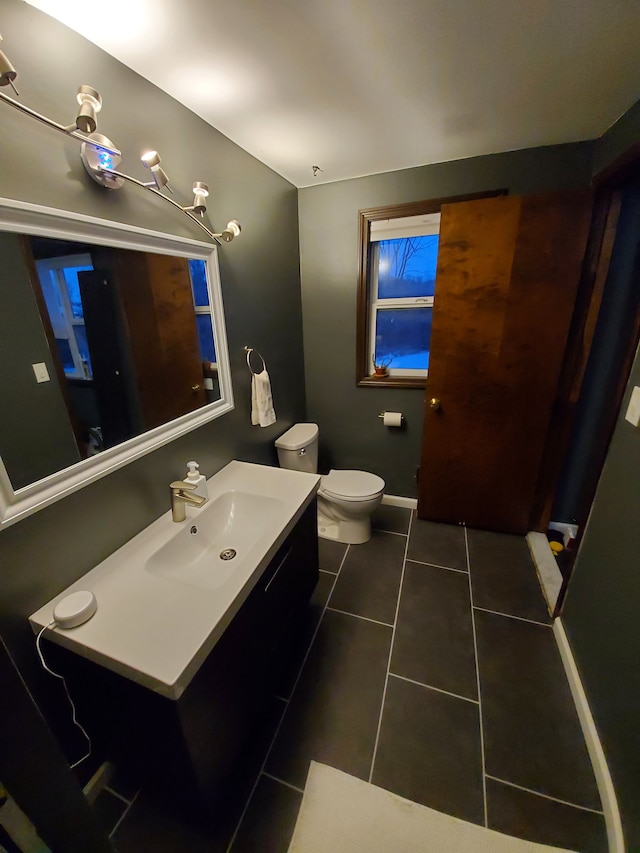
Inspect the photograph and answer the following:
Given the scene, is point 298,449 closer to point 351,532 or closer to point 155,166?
point 351,532

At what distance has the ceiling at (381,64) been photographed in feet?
3.05

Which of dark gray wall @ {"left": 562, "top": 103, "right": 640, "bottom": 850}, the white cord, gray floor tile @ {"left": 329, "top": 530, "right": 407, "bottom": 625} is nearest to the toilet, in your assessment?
gray floor tile @ {"left": 329, "top": 530, "right": 407, "bottom": 625}

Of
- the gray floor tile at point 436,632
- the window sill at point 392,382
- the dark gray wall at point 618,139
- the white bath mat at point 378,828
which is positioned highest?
the dark gray wall at point 618,139

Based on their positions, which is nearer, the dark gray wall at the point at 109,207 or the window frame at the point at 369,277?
the dark gray wall at the point at 109,207

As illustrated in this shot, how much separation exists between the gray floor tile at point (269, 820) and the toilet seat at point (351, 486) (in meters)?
1.26

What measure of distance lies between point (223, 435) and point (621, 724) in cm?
181

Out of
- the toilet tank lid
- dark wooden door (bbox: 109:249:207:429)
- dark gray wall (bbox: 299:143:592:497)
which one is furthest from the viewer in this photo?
the toilet tank lid

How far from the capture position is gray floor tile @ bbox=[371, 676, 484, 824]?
110cm

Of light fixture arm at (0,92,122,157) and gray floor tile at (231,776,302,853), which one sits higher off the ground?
light fixture arm at (0,92,122,157)

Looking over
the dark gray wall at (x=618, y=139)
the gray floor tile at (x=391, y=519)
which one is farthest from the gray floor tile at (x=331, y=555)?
the dark gray wall at (x=618, y=139)

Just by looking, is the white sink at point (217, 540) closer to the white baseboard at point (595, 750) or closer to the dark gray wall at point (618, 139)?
the white baseboard at point (595, 750)

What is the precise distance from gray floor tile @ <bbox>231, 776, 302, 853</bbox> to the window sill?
2.08m

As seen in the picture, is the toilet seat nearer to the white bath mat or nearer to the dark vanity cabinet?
the dark vanity cabinet

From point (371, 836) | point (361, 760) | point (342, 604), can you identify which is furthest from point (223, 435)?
point (371, 836)
